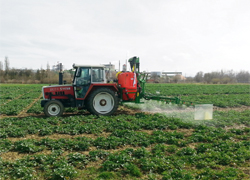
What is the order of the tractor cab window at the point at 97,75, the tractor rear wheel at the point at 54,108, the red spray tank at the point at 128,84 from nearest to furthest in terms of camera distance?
the tractor rear wheel at the point at 54,108, the tractor cab window at the point at 97,75, the red spray tank at the point at 128,84

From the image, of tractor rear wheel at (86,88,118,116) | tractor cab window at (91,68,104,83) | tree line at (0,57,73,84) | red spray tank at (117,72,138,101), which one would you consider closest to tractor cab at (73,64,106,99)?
tractor cab window at (91,68,104,83)

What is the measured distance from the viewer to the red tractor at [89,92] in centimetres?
1180

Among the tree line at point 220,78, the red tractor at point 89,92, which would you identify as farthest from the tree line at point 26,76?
the tree line at point 220,78

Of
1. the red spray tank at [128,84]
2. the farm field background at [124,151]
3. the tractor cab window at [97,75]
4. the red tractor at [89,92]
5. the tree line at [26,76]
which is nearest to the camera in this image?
the farm field background at [124,151]

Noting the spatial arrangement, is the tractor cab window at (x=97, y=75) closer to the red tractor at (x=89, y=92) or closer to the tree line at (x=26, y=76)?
the red tractor at (x=89, y=92)

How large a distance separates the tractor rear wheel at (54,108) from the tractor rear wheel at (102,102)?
5.02 feet

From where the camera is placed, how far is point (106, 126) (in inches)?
389

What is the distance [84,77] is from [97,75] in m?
0.76

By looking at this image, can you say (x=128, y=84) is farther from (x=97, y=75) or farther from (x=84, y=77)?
(x=84, y=77)

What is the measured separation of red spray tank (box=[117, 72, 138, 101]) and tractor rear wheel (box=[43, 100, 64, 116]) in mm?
3752

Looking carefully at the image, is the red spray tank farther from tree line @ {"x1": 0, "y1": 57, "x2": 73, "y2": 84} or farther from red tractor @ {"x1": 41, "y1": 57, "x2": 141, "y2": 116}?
tree line @ {"x1": 0, "y1": 57, "x2": 73, "y2": 84}

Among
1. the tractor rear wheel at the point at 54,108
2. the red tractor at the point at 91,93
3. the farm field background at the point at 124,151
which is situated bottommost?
the farm field background at the point at 124,151

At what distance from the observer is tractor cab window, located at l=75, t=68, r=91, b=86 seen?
1180 centimetres

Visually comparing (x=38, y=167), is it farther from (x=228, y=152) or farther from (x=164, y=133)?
(x=228, y=152)
